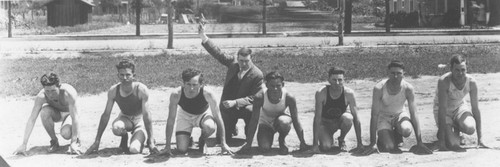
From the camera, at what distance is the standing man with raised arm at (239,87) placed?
7.25m

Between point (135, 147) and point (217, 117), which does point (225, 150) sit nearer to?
point (217, 117)

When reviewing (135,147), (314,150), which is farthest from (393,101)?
(135,147)

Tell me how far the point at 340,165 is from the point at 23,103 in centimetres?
648

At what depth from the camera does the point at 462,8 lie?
29531 millimetres

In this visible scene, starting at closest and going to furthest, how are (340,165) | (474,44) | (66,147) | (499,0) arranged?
(340,165), (66,147), (474,44), (499,0)

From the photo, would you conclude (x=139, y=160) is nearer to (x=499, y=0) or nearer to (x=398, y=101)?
(x=398, y=101)

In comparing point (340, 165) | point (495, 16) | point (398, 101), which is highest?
point (495, 16)

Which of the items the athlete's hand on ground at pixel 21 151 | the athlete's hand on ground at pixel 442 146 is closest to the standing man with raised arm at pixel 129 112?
the athlete's hand on ground at pixel 21 151

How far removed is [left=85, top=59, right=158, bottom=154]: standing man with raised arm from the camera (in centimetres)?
678

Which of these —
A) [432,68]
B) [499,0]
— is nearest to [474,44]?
[432,68]

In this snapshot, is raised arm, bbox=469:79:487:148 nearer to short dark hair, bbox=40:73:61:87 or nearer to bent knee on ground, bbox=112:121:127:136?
bent knee on ground, bbox=112:121:127:136

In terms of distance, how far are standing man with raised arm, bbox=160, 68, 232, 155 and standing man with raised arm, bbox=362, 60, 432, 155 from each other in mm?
1641

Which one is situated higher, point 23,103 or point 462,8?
point 462,8

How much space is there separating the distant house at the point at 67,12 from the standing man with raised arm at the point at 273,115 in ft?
98.9
